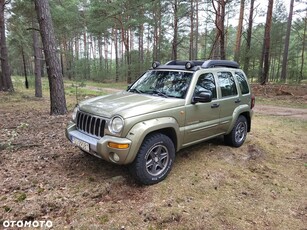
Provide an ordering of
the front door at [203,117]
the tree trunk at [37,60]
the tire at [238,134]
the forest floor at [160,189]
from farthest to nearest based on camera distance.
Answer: the tree trunk at [37,60], the tire at [238,134], the front door at [203,117], the forest floor at [160,189]

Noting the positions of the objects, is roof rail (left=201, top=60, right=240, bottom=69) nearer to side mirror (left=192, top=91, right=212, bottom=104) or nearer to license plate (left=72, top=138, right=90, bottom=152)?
side mirror (left=192, top=91, right=212, bottom=104)

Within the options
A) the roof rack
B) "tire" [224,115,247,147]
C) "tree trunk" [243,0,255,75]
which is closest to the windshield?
the roof rack

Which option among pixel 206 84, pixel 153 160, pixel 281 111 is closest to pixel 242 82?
pixel 206 84

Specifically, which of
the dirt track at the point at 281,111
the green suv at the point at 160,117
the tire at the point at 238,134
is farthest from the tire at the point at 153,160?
the dirt track at the point at 281,111

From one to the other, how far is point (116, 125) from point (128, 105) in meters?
0.42

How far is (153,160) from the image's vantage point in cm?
350

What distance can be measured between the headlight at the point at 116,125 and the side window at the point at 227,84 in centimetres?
238

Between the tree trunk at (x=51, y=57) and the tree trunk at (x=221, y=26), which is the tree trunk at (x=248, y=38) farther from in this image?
the tree trunk at (x=51, y=57)

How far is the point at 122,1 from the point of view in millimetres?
19703

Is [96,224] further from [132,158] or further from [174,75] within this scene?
[174,75]

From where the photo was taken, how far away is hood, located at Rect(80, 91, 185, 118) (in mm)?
3266

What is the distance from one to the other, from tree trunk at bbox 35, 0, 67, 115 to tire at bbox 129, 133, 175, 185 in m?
4.99

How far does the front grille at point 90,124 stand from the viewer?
10.9 feet

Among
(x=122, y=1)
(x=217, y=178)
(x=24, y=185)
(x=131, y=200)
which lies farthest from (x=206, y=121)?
(x=122, y=1)
